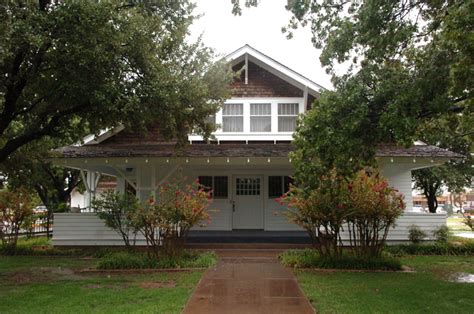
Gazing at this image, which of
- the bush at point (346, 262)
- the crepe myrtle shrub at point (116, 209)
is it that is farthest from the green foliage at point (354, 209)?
the crepe myrtle shrub at point (116, 209)

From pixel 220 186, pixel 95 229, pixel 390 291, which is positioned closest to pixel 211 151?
pixel 220 186

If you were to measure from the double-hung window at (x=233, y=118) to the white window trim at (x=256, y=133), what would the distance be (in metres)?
0.14

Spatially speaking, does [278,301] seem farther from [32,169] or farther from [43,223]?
[43,223]

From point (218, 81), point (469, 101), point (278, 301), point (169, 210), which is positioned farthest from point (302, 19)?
point (278, 301)

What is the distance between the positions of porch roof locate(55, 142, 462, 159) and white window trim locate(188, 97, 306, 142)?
37 cm

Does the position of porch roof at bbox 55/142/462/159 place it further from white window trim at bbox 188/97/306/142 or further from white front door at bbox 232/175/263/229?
white front door at bbox 232/175/263/229

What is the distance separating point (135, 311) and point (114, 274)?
142 inches

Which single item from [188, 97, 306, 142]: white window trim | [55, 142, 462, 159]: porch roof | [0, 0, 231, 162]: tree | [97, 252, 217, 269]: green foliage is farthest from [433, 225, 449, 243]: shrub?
[0, 0, 231, 162]: tree

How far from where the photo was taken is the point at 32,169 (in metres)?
14.9

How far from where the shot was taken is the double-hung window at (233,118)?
16.6 m

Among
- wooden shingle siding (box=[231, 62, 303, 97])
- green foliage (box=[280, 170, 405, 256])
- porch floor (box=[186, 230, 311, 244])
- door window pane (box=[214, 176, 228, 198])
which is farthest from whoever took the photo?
door window pane (box=[214, 176, 228, 198])

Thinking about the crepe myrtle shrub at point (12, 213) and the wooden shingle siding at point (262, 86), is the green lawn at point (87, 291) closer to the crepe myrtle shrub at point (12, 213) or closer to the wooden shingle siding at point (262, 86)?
the crepe myrtle shrub at point (12, 213)

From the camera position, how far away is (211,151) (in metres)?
14.7

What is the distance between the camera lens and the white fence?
14.5 metres
